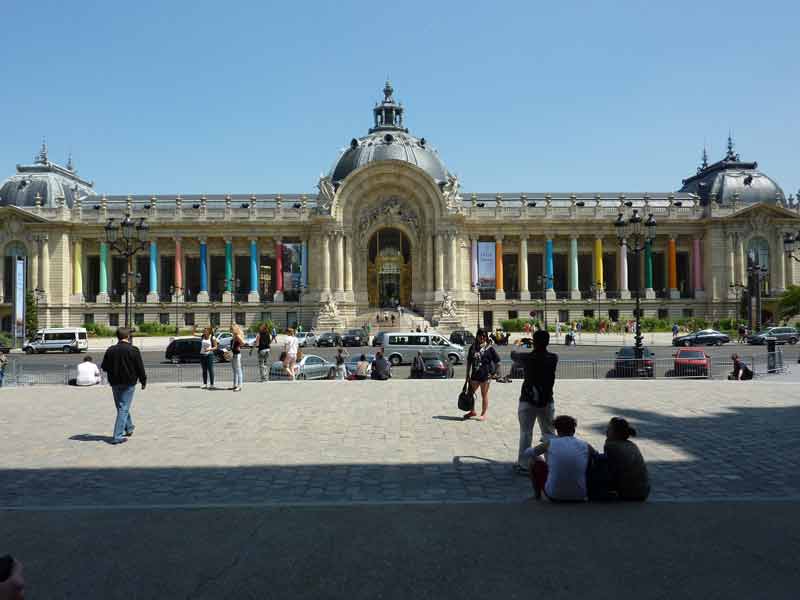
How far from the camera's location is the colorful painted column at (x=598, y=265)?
7088cm

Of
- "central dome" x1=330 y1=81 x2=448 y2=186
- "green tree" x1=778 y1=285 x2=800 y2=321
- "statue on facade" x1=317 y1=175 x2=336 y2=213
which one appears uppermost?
"central dome" x1=330 y1=81 x2=448 y2=186

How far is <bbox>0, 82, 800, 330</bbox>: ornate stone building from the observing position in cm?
6850

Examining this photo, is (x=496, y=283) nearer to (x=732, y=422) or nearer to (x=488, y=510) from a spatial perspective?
(x=732, y=422)

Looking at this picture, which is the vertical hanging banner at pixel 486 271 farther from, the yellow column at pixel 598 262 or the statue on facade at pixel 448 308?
the yellow column at pixel 598 262

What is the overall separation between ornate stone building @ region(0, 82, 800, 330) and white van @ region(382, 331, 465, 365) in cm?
2848

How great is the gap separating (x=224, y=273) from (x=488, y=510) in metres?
70.9

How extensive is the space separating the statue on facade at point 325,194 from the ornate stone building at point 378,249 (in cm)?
19

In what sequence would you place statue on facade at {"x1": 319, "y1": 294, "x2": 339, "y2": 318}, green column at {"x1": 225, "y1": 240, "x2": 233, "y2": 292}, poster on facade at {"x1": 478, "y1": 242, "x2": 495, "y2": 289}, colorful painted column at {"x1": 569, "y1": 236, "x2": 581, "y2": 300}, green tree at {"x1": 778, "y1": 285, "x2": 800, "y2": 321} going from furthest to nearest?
colorful painted column at {"x1": 569, "y1": 236, "x2": 581, "y2": 300}, green column at {"x1": 225, "y1": 240, "x2": 233, "y2": 292}, poster on facade at {"x1": 478, "y1": 242, "x2": 495, "y2": 289}, statue on facade at {"x1": 319, "y1": 294, "x2": 339, "y2": 318}, green tree at {"x1": 778, "y1": 285, "x2": 800, "y2": 321}

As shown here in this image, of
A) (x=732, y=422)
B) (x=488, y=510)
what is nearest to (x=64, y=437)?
(x=488, y=510)

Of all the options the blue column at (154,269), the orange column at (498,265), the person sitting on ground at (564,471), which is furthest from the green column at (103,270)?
the person sitting on ground at (564,471)

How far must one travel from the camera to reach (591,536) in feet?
22.1

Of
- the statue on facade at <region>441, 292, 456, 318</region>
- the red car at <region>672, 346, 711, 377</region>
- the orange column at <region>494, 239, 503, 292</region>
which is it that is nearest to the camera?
Result: the red car at <region>672, 346, 711, 377</region>

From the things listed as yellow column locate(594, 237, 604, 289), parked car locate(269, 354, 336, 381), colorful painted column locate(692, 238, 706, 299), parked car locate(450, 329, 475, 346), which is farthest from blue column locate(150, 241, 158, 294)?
colorful painted column locate(692, 238, 706, 299)

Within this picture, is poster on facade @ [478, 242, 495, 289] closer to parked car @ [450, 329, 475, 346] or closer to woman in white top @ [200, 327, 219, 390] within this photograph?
parked car @ [450, 329, 475, 346]
